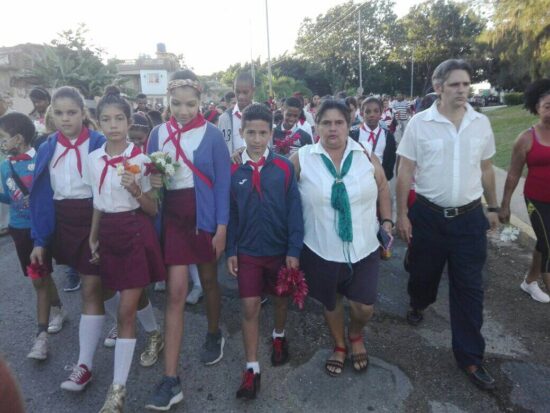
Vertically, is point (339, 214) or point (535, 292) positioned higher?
point (339, 214)

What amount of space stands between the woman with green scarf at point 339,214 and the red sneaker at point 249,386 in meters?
0.57

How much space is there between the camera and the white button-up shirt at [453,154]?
2932 mm

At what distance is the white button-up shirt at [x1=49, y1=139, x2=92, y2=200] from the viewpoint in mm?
2983

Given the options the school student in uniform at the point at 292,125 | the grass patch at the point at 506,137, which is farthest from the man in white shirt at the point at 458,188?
the grass patch at the point at 506,137

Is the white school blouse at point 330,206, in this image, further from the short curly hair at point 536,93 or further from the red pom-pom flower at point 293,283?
the short curly hair at point 536,93

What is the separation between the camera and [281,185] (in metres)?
2.86

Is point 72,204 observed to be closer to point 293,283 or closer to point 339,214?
point 293,283

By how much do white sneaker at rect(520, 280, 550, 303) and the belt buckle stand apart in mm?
1841

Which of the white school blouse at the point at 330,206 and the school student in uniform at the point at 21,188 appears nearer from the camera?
the white school blouse at the point at 330,206

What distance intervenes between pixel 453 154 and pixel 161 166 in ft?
6.60

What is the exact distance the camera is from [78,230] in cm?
301

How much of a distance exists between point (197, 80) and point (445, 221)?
82.3 inches

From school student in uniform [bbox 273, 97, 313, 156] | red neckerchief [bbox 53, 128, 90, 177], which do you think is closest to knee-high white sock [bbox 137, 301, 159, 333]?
red neckerchief [bbox 53, 128, 90, 177]

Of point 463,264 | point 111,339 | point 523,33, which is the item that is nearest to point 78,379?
point 111,339
